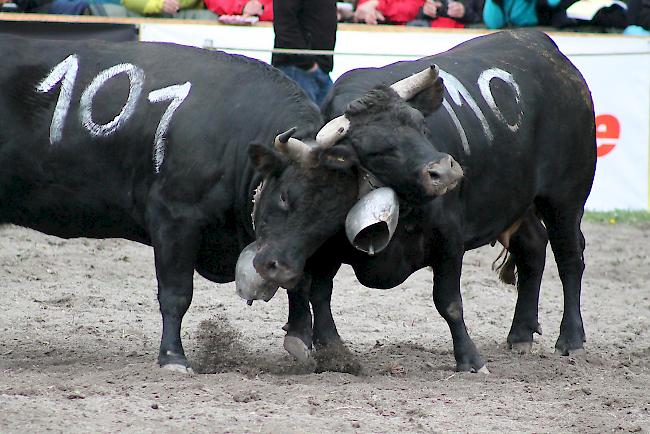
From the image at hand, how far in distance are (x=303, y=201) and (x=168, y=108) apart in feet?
3.19

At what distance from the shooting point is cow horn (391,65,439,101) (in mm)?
6012

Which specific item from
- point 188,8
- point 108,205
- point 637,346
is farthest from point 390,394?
point 188,8

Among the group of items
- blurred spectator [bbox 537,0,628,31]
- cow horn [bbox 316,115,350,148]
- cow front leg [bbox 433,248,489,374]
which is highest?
cow horn [bbox 316,115,350,148]

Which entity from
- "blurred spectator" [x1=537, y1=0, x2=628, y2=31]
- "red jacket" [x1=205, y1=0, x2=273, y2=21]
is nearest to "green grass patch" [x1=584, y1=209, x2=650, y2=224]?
"blurred spectator" [x1=537, y1=0, x2=628, y2=31]

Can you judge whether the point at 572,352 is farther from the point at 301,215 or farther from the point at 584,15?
the point at 584,15

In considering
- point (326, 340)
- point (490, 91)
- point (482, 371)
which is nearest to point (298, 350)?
point (326, 340)

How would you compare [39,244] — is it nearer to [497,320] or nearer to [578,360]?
[497,320]

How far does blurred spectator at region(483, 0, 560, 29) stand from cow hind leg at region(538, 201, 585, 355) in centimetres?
495

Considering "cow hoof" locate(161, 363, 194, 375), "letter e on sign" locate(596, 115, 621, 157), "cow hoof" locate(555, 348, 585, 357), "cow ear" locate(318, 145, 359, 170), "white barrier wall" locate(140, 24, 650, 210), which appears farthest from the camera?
"letter e on sign" locate(596, 115, 621, 157)

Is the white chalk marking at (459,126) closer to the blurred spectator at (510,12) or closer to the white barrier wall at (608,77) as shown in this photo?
the white barrier wall at (608,77)

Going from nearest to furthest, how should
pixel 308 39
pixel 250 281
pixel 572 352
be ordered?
pixel 250 281 → pixel 572 352 → pixel 308 39

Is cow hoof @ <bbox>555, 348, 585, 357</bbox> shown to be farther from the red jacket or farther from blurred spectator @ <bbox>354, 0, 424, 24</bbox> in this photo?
blurred spectator @ <bbox>354, 0, 424, 24</bbox>

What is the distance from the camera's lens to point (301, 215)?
19.0 ft

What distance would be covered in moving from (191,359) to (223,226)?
786 mm
